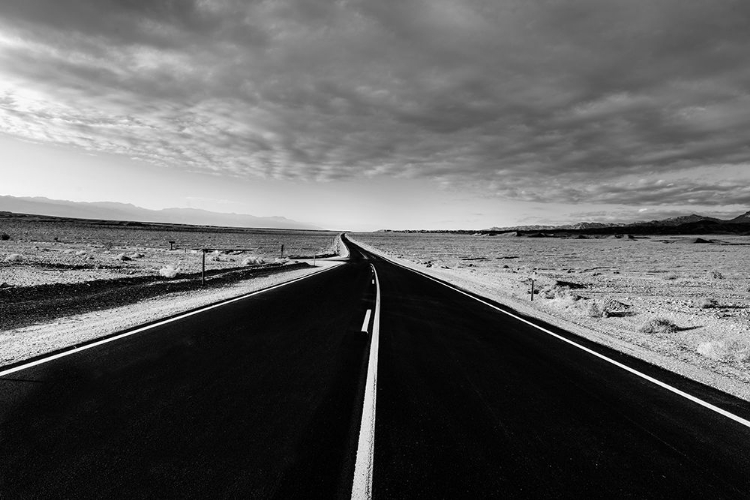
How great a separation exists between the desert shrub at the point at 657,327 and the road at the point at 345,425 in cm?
376

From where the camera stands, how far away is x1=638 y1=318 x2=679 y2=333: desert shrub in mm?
10031

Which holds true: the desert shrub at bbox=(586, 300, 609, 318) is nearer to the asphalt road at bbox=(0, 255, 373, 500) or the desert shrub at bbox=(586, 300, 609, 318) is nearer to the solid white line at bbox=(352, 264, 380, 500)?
the asphalt road at bbox=(0, 255, 373, 500)

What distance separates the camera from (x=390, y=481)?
311cm

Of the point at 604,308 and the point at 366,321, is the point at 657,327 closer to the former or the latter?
the point at 604,308

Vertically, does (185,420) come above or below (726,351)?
above

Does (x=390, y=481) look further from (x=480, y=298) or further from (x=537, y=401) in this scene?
(x=480, y=298)

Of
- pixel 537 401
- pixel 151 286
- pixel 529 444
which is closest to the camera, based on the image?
pixel 529 444

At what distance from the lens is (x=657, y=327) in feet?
33.0

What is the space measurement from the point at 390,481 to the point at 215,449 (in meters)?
1.66

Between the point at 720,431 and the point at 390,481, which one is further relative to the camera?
the point at 720,431

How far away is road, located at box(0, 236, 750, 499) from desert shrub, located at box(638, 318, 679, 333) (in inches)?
148

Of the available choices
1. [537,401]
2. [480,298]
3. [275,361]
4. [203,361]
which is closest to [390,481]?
Answer: [537,401]

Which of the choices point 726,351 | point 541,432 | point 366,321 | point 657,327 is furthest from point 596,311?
point 541,432

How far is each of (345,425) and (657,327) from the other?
10030 millimetres
